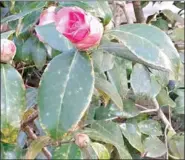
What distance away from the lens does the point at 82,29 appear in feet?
1.95

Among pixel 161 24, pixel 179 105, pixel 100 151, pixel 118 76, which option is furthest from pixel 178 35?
pixel 100 151

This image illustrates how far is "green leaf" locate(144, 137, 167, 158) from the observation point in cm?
137

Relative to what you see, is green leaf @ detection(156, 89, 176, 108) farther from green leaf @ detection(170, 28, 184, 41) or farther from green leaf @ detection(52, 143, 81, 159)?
green leaf @ detection(52, 143, 81, 159)

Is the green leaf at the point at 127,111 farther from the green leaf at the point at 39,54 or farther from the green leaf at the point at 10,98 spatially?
the green leaf at the point at 10,98

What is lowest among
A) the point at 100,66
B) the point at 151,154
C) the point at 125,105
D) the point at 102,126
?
the point at 151,154

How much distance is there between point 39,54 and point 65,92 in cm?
56

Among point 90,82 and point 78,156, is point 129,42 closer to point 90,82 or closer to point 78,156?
point 90,82

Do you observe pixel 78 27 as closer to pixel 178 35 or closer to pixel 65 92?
pixel 65 92

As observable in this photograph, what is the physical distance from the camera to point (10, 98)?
1.96 ft

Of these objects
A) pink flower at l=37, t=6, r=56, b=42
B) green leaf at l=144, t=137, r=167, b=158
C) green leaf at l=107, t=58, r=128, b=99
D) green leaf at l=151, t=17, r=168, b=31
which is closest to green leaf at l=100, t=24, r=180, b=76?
pink flower at l=37, t=6, r=56, b=42

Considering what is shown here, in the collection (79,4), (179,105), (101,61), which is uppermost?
(79,4)

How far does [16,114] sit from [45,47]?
0.53m

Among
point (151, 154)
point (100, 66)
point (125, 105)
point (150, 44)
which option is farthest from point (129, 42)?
point (151, 154)

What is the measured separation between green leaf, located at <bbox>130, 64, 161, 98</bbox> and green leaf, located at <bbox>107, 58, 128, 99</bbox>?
0.11ft
